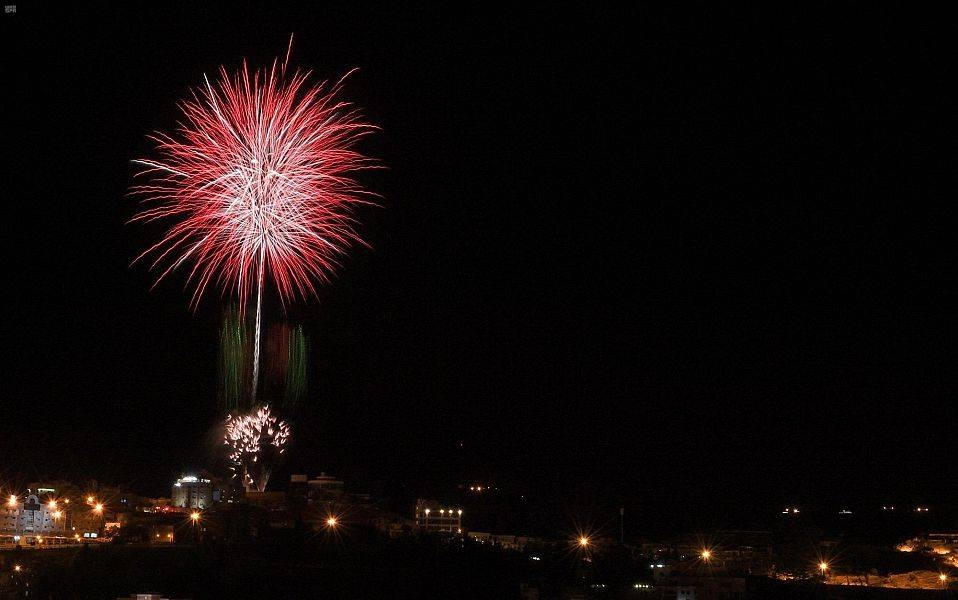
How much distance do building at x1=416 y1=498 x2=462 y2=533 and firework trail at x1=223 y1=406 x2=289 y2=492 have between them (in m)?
7.61

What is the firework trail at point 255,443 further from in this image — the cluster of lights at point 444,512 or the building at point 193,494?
the cluster of lights at point 444,512

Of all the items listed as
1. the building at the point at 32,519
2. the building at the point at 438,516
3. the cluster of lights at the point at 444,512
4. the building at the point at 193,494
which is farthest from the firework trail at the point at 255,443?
the cluster of lights at the point at 444,512

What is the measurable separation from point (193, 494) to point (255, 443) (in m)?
3.41

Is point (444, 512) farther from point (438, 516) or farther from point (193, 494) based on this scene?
point (193, 494)

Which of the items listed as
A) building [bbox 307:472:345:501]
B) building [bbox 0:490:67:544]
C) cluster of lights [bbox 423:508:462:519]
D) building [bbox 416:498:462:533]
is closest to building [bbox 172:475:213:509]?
building [bbox 307:472:345:501]

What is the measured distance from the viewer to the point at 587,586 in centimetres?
3200

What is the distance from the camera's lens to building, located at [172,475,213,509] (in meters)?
39.6

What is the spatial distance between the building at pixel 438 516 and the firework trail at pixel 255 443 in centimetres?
761

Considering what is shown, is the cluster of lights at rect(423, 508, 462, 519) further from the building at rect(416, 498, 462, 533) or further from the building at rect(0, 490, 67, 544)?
the building at rect(0, 490, 67, 544)

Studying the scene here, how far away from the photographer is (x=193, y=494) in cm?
3984

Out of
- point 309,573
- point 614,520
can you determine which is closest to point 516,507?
point 614,520

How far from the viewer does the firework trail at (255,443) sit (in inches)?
1598

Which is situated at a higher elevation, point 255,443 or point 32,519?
point 255,443

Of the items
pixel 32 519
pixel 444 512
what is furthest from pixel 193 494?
pixel 444 512
